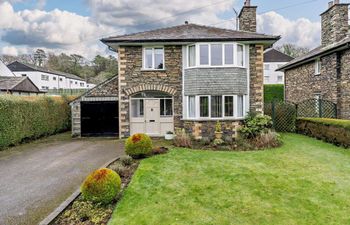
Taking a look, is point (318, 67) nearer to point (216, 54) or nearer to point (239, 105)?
point (239, 105)

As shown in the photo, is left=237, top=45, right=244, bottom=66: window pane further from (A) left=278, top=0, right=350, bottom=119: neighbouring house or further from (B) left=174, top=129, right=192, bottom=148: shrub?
(A) left=278, top=0, right=350, bottom=119: neighbouring house

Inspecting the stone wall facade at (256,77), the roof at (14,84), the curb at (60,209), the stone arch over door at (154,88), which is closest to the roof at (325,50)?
the stone wall facade at (256,77)

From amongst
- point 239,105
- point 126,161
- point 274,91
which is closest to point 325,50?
point 239,105

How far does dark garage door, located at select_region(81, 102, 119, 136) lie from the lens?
1675cm

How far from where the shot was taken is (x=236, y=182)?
7465mm

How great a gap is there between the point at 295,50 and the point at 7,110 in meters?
60.1

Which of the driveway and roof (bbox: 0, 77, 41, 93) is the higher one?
roof (bbox: 0, 77, 41, 93)

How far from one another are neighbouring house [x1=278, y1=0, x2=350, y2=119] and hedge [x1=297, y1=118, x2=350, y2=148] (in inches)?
90.1

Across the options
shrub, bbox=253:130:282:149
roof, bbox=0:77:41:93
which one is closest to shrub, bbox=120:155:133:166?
shrub, bbox=253:130:282:149

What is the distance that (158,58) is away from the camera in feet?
50.2

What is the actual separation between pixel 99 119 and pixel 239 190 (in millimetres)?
12129

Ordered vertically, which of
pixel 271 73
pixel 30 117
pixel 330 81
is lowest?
pixel 30 117

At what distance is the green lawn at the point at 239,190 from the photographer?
541 centimetres

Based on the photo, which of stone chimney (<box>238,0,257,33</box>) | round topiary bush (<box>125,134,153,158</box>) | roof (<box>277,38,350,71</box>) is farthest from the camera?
stone chimney (<box>238,0,257,33</box>)
